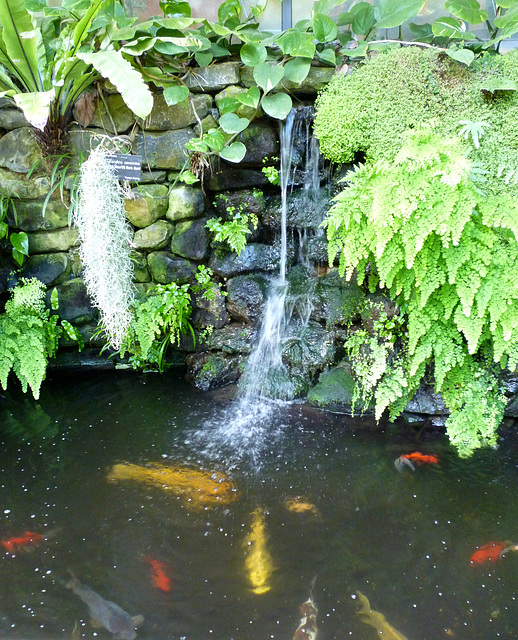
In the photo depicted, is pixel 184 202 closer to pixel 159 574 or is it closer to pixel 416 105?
pixel 416 105

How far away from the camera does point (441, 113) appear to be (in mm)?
3484

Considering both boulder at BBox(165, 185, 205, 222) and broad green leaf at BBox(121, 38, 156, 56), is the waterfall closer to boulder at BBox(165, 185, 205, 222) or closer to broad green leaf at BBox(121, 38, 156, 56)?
boulder at BBox(165, 185, 205, 222)

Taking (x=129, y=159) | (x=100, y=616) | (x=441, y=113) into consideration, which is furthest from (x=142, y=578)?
(x=441, y=113)

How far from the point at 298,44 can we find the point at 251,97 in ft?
1.79

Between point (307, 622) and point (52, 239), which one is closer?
point (307, 622)

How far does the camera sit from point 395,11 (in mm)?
3852

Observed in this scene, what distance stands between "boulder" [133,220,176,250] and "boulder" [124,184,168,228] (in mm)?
65

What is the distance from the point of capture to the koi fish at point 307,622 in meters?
2.03

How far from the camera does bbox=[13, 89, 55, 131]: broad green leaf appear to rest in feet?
10.6

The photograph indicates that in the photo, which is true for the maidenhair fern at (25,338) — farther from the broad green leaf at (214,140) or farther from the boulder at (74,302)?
the broad green leaf at (214,140)

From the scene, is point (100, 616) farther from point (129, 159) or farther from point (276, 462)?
point (129, 159)

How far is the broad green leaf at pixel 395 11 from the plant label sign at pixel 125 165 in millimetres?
2326

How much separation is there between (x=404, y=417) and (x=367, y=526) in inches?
47.5

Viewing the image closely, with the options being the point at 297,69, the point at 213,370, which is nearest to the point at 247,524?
the point at 213,370
